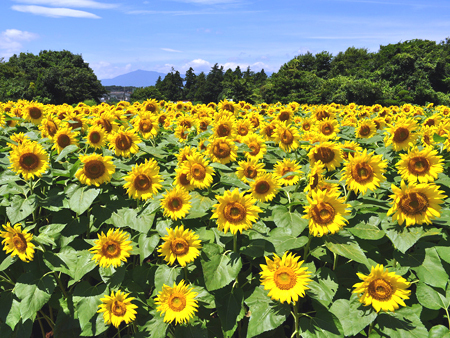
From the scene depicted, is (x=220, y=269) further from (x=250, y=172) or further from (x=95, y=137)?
(x=95, y=137)

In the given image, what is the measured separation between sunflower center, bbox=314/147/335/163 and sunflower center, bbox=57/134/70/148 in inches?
120

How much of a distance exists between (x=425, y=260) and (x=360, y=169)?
0.90m

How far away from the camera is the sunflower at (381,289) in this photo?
88.7 inches

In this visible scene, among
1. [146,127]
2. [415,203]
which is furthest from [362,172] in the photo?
[146,127]

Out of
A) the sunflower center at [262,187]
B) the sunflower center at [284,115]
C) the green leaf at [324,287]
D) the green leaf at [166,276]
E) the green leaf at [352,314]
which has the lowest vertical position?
the green leaf at [352,314]

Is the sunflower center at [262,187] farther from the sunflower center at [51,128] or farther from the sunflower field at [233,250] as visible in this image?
the sunflower center at [51,128]

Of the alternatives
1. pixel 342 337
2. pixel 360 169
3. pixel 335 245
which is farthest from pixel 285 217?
pixel 342 337

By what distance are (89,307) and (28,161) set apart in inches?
61.1

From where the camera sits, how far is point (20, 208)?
2.90m

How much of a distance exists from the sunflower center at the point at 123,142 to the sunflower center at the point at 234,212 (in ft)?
5.92

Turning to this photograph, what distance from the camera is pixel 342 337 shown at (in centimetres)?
233

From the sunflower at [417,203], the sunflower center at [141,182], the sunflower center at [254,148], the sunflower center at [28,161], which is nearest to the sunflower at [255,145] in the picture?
the sunflower center at [254,148]

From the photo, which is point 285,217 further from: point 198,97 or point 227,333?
point 198,97

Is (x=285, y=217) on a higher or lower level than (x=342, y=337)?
higher
